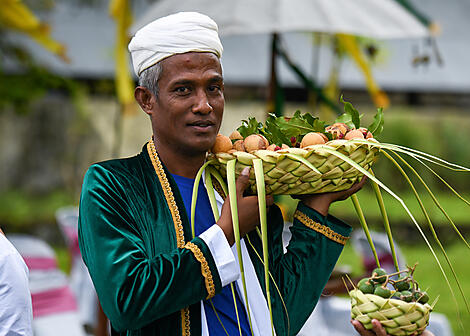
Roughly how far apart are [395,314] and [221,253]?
0.44 meters

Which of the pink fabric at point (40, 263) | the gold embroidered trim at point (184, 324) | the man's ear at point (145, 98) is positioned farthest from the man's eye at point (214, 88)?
the pink fabric at point (40, 263)

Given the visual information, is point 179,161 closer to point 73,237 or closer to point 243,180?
point 243,180

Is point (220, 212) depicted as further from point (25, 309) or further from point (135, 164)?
point (25, 309)

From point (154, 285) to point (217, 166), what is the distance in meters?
0.40

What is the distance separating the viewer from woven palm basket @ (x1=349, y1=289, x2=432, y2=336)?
5.70ft

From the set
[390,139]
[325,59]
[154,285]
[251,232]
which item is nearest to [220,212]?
[251,232]

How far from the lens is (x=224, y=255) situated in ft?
5.72

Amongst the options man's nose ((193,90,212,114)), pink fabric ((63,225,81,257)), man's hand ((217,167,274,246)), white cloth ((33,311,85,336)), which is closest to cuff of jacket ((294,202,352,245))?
man's hand ((217,167,274,246))

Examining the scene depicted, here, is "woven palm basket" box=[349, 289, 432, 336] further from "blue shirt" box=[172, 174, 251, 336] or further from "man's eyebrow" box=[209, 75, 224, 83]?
"man's eyebrow" box=[209, 75, 224, 83]

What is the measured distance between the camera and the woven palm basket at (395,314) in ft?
5.70

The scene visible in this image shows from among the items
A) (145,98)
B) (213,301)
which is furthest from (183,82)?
(213,301)

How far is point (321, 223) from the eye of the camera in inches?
75.5

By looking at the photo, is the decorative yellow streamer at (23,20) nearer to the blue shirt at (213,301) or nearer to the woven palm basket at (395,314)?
the blue shirt at (213,301)

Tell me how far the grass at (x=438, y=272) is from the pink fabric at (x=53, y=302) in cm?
290
